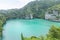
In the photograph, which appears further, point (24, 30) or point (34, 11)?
point (34, 11)

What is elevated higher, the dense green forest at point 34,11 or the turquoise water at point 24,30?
the dense green forest at point 34,11

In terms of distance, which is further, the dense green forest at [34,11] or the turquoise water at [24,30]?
the dense green forest at [34,11]

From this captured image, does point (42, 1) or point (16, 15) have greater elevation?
point (42, 1)

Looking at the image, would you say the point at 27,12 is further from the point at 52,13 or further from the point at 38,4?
the point at 52,13

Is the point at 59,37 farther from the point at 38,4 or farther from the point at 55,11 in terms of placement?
the point at 38,4

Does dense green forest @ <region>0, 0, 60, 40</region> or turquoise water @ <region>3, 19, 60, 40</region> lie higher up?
dense green forest @ <region>0, 0, 60, 40</region>

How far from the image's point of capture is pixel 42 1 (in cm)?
6544

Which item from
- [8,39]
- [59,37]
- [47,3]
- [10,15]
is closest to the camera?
[59,37]

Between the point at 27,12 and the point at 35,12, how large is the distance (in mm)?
2461

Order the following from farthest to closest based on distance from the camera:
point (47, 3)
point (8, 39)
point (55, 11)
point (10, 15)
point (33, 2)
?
point (33, 2), point (47, 3), point (10, 15), point (55, 11), point (8, 39)

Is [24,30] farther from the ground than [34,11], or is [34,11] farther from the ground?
[34,11]

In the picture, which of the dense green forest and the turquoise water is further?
the dense green forest

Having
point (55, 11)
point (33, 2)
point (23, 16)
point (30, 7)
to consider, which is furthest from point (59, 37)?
point (33, 2)

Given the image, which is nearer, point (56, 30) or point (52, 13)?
point (56, 30)
